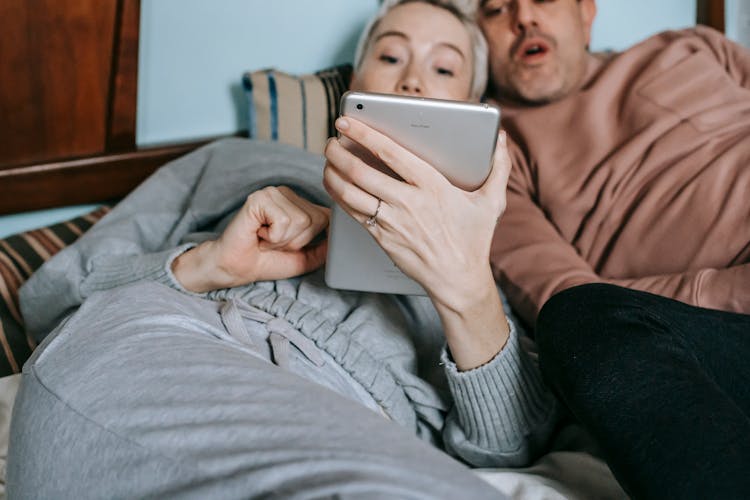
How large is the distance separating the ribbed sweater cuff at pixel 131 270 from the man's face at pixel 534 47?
2.35 ft

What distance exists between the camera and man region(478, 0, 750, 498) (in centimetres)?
72

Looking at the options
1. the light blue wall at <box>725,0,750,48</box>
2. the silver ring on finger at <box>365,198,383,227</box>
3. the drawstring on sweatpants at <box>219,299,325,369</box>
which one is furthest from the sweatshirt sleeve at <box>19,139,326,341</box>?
the light blue wall at <box>725,0,750,48</box>

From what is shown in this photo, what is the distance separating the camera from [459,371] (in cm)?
92

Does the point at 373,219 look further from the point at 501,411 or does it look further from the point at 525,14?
the point at 525,14

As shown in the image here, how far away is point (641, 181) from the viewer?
4.28 feet

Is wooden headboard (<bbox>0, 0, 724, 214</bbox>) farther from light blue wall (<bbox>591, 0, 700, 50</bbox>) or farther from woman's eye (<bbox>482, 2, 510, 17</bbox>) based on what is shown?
light blue wall (<bbox>591, 0, 700, 50</bbox>)

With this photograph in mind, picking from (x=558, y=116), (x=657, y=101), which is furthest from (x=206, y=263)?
(x=657, y=101)

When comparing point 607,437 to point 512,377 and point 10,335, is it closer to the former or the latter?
point 512,377

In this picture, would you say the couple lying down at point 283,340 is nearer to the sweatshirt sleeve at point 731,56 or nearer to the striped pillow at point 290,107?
the striped pillow at point 290,107

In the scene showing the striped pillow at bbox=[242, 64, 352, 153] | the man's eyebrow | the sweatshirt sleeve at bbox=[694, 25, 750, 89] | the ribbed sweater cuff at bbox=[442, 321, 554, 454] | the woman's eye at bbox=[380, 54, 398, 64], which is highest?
the sweatshirt sleeve at bbox=[694, 25, 750, 89]

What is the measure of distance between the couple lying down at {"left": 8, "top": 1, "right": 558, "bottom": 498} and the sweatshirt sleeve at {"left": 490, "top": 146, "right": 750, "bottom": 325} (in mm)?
180

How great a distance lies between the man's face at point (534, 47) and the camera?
1392 mm

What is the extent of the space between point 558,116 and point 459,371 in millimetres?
688

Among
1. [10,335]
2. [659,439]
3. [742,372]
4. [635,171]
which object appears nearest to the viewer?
[659,439]
